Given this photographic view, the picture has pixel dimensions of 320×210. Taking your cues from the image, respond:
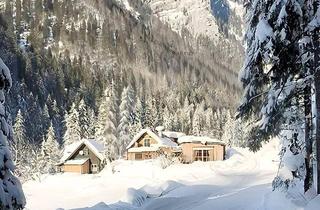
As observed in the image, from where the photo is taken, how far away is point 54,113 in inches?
6880

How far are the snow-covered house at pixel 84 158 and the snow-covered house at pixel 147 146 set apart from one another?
449 centimetres

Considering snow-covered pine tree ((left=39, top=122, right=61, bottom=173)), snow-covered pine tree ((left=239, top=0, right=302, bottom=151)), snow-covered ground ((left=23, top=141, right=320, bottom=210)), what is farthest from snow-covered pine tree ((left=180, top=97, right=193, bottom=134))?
snow-covered pine tree ((left=239, top=0, right=302, bottom=151))

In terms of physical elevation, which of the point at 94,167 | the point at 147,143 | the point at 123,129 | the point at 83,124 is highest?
the point at 83,124

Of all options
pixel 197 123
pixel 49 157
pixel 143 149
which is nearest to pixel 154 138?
pixel 143 149

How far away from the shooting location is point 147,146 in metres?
76.4

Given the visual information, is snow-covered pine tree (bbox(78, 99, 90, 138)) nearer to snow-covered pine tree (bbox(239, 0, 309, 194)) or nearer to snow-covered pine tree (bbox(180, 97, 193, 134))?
snow-covered pine tree (bbox(180, 97, 193, 134))

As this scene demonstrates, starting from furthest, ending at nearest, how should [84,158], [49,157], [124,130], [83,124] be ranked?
[83,124] < [49,157] < [124,130] < [84,158]

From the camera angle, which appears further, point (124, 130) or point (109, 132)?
point (124, 130)

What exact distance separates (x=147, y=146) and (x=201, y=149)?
783 centimetres

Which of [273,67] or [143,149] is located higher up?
[273,67]

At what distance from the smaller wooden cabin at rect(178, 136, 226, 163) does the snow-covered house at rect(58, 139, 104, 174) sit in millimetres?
11974

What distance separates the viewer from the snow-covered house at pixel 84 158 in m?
74.1

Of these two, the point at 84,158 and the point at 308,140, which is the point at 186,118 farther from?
the point at 308,140

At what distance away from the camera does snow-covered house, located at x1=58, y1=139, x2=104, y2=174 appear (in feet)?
243
